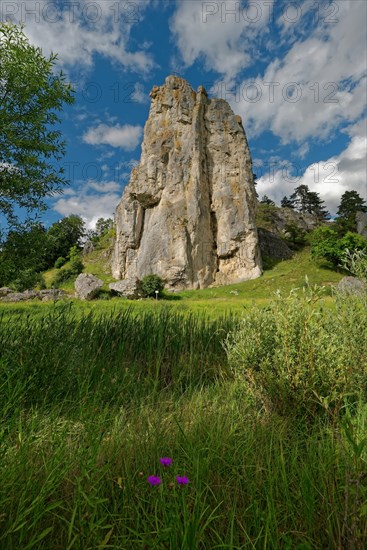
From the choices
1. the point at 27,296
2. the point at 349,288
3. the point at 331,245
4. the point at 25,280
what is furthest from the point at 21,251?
the point at 331,245

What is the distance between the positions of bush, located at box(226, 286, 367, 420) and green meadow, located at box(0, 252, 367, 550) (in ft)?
0.07

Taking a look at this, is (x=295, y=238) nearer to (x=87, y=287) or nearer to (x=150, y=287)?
(x=150, y=287)

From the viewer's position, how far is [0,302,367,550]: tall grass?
5.45ft

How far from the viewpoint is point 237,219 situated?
158 feet

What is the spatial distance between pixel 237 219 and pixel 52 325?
45184 millimetres

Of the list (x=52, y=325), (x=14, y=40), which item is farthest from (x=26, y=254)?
(x=14, y=40)

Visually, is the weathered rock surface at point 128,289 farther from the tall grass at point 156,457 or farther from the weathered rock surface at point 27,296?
the tall grass at point 156,457

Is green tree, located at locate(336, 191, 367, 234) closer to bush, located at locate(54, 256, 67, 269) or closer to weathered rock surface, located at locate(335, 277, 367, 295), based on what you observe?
bush, located at locate(54, 256, 67, 269)

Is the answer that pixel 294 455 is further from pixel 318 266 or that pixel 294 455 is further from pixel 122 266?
pixel 122 266

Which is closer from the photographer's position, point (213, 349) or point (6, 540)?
point (6, 540)

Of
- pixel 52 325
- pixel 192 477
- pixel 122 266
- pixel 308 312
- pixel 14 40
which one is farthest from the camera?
pixel 122 266

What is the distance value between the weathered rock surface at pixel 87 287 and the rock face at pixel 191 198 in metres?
8.08

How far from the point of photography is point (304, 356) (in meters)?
3.94

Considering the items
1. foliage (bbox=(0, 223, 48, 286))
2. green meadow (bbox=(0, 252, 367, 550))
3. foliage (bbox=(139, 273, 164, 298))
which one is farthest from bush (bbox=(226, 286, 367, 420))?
foliage (bbox=(139, 273, 164, 298))
